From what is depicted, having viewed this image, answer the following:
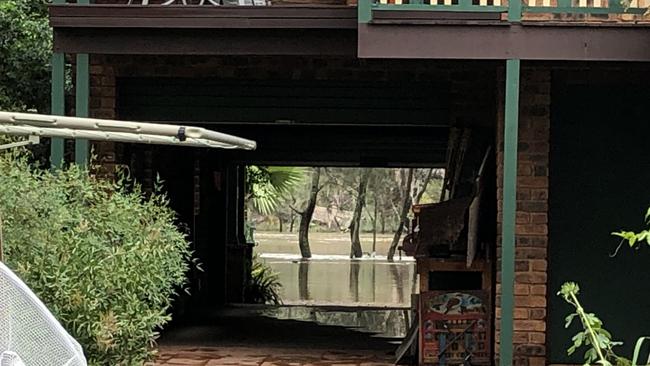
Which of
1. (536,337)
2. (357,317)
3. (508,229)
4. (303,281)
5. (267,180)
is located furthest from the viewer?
(303,281)

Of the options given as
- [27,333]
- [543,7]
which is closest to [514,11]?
[543,7]

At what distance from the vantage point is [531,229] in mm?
8375

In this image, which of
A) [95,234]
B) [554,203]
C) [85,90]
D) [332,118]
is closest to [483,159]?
[554,203]

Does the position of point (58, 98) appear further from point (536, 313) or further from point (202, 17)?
point (536, 313)

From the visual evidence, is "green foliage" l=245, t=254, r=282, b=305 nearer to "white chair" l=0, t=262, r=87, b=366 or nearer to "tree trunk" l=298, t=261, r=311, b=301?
"tree trunk" l=298, t=261, r=311, b=301

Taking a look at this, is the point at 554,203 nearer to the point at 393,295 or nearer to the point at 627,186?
the point at 627,186

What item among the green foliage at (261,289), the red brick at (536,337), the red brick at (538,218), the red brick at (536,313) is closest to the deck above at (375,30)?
the red brick at (538,218)

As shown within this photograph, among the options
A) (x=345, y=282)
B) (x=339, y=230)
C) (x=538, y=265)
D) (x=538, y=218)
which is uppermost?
(x=538, y=218)

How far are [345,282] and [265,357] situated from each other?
14789 millimetres

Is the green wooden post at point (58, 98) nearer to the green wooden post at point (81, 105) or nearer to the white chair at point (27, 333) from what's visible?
the green wooden post at point (81, 105)

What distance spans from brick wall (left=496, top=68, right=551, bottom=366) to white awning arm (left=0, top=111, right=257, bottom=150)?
350cm

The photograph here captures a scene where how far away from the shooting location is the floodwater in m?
18.9

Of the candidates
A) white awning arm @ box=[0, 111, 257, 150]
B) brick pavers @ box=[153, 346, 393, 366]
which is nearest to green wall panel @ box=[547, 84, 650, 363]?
brick pavers @ box=[153, 346, 393, 366]

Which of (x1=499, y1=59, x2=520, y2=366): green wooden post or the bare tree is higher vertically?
(x1=499, y1=59, x2=520, y2=366): green wooden post
